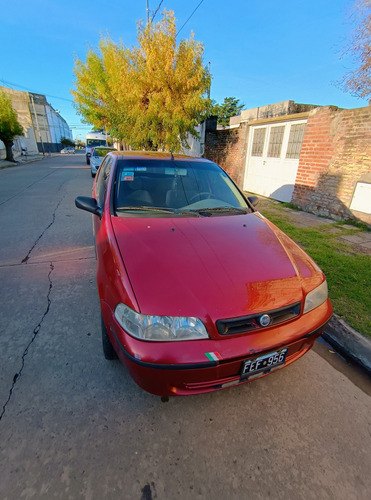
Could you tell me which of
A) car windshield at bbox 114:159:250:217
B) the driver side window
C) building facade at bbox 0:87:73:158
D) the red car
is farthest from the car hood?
building facade at bbox 0:87:73:158

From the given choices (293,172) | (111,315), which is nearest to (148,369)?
(111,315)

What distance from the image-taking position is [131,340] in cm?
136

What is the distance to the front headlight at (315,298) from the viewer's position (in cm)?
166

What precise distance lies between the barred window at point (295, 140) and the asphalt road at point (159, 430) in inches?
238

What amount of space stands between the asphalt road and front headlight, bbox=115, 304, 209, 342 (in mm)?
672

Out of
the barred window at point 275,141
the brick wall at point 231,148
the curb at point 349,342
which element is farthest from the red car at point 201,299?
the brick wall at point 231,148

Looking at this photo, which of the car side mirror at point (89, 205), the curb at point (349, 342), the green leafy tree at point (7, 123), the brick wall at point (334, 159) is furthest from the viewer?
the green leafy tree at point (7, 123)

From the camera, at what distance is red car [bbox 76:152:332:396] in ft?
4.39

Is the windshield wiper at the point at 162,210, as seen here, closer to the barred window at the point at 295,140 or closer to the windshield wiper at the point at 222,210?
the windshield wiper at the point at 222,210

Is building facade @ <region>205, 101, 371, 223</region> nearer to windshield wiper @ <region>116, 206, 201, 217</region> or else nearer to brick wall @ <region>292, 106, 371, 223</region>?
brick wall @ <region>292, 106, 371, 223</region>

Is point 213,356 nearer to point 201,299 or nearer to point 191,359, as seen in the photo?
point 191,359

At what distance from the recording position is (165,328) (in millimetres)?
1341

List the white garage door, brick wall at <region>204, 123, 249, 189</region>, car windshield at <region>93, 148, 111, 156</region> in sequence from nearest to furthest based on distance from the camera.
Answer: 1. the white garage door
2. brick wall at <region>204, 123, 249, 189</region>
3. car windshield at <region>93, 148, 111, 156</region>

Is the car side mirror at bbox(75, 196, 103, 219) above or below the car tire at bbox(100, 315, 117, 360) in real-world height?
above
